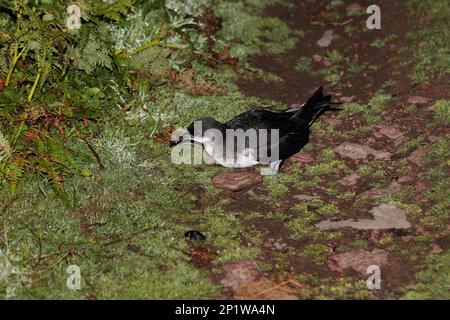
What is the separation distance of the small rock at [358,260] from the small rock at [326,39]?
5835 mm

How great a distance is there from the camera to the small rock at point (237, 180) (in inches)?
295

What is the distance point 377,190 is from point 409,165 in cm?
71

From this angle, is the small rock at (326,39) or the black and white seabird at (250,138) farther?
the small rock at (326,39)

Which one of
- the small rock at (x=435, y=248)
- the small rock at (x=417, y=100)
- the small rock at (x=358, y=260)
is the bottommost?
the small rock at (x=358, y=260)

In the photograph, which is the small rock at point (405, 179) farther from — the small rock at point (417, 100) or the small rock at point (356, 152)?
the small rock at point (417, 100)

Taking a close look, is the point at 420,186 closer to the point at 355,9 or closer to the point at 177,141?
the point at 177,141

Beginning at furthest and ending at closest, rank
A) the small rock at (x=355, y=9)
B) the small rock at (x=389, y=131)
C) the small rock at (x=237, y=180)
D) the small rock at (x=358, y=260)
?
the small rock at (x=355, y=9)
the small rock at (x=389, y=131)
the small rock at (x=237, y=180)
the small rock at (x=358, y=260)

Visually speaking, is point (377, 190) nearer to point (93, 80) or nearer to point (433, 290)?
point (433, 290)

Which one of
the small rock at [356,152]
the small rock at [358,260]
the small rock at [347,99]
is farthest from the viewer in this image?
the small rock at [347,99]

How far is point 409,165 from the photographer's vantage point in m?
7.64

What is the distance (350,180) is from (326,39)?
4.50 metres

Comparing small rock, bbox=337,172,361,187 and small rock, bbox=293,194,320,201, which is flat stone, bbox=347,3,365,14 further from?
small rock, bbox=293,194,320,201

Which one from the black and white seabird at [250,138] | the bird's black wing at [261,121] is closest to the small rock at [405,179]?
the black and white seabird at [250,138]

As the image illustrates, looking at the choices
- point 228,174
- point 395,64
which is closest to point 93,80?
point 228,174
